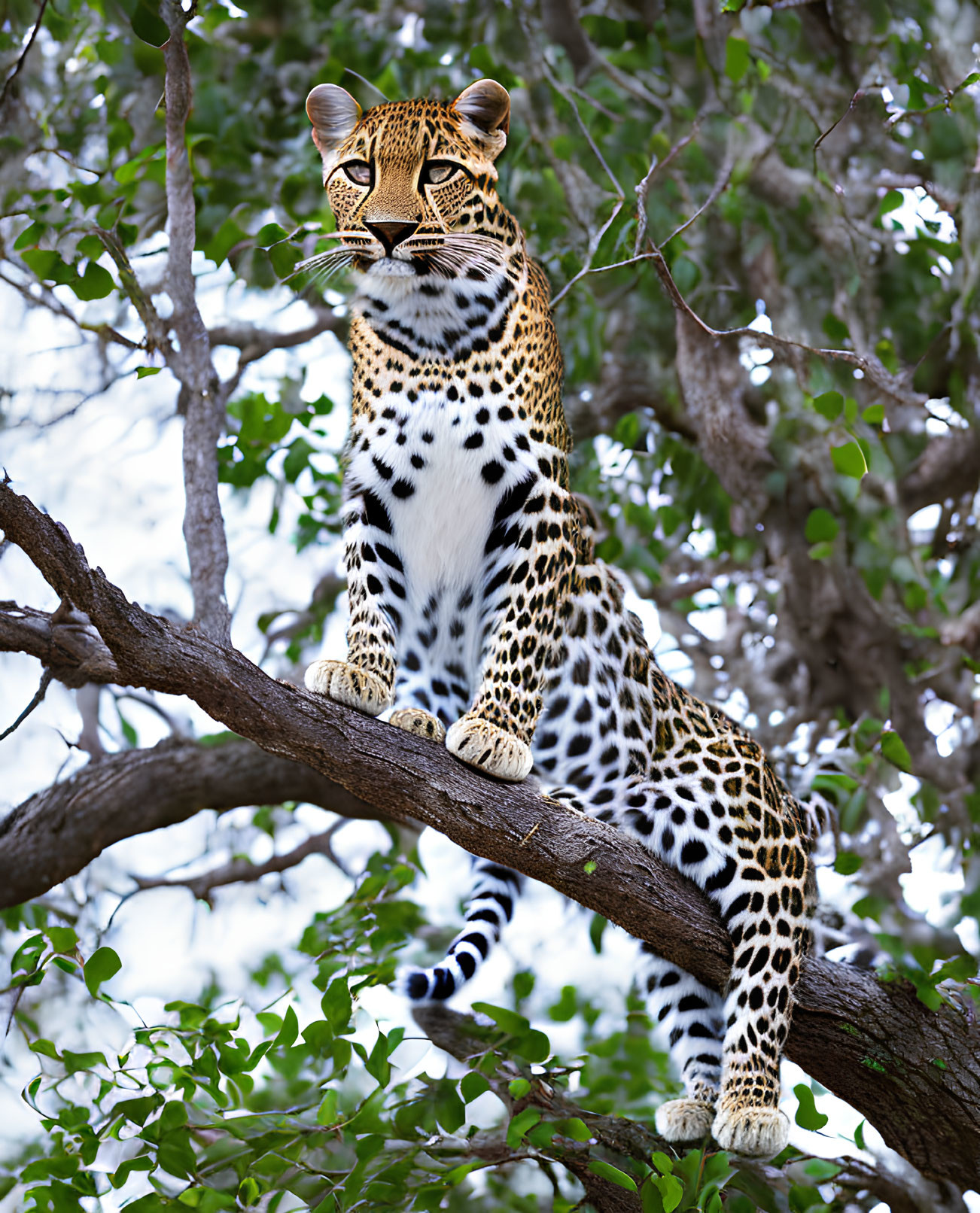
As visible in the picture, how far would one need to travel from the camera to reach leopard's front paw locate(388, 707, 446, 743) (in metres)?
3.20

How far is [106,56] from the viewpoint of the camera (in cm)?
533

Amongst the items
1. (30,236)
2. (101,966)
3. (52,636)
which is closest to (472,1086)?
(101,966)

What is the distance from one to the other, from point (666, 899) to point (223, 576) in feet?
5.36

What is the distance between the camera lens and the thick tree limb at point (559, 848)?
2750mm

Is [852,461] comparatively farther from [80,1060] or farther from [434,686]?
[80,1060]

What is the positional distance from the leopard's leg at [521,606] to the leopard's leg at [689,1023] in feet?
3.27

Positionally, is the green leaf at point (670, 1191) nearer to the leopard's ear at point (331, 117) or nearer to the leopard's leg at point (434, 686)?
the leopard's leg at point (434, 686)

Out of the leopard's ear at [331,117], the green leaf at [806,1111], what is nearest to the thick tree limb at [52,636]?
the leopard's ear at [331,117]

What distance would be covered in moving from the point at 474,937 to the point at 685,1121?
817 mm

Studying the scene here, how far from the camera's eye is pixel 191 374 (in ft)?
12.9

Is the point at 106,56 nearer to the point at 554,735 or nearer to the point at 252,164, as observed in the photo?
the point at 252,164

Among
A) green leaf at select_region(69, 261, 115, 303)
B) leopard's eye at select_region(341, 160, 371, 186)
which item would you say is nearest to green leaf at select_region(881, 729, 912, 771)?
leopard's eye at select_region(341, 160, 371, 186)

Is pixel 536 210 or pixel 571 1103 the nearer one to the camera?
pixel 571 1103

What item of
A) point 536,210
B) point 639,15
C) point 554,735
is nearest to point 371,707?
point 554,735
